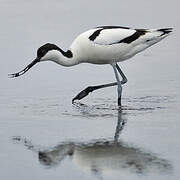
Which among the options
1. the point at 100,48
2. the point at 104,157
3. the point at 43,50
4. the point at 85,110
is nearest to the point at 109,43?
the point at 100,48

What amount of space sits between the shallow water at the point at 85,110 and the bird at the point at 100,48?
49 cm

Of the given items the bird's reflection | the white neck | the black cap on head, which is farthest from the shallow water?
the black cap on head

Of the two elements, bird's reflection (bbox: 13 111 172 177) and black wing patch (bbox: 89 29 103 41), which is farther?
black wing patch (bbox: 89 29 103 41)

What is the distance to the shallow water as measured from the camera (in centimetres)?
607

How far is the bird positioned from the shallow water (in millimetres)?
492

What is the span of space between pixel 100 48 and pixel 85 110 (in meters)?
1.13

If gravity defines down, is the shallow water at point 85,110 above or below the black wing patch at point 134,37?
below

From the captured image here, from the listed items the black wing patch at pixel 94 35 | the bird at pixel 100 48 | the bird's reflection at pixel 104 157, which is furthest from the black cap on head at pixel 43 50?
the bird's reflection at pixel 104 157

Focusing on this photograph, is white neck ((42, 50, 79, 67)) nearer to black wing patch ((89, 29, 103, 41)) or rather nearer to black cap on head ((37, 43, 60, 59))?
black cap on head ((37, 43, 60, 59))

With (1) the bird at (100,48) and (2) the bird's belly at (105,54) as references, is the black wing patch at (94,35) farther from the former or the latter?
(2) the bird's belly at (105,54)

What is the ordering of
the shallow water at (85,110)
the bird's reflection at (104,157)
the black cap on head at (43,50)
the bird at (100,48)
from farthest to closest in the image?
the bird at (100,48) < the black cap on head at (43,50) < the shallow water at (85,110) < the bird's reflection at (104,157)

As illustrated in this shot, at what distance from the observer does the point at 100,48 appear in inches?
384

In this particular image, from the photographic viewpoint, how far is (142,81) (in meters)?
11.1

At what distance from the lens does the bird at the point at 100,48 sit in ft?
31.9
